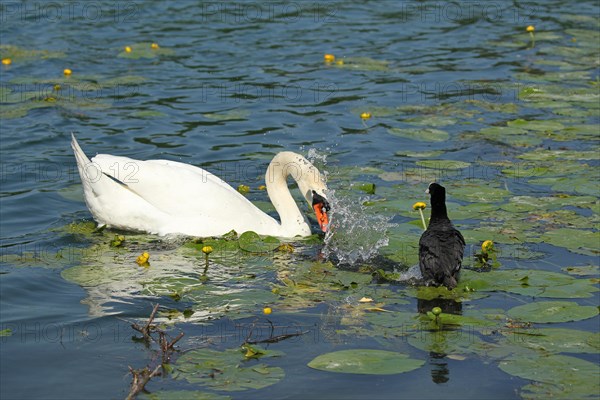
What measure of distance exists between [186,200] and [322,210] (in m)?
1.29

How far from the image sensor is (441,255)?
7898mm

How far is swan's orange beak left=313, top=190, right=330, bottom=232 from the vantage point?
9.77 meters

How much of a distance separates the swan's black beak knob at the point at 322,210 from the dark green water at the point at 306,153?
0.13 m

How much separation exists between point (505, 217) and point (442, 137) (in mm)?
2979

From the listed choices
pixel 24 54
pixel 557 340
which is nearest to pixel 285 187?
pixel 557 340

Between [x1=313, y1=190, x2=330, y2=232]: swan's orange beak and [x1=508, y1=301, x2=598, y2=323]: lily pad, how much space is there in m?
2.62

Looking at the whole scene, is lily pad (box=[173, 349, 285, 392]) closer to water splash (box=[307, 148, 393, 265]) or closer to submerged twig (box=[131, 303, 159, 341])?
submerged twig (box=[131, 303, 159, 341])

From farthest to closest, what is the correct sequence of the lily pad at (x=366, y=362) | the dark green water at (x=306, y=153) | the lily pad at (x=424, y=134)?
the lily pad at (x=424, y=134) < the dark green water at (x=306, y=153) < the lily pad at (x=366, y=362)

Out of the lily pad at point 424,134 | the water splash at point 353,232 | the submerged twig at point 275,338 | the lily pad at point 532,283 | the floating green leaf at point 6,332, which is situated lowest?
the floating green leaf at point 6,332

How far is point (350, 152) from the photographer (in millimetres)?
12367

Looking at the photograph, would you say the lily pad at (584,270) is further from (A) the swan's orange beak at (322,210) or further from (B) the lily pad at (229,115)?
(B) the lily pad at (229,115)

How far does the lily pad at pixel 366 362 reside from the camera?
6629mm

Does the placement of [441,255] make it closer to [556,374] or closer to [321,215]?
[556,374]

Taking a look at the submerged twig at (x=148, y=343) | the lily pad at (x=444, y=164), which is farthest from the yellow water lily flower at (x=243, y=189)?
the submerged twig at (x=148, y=343)
